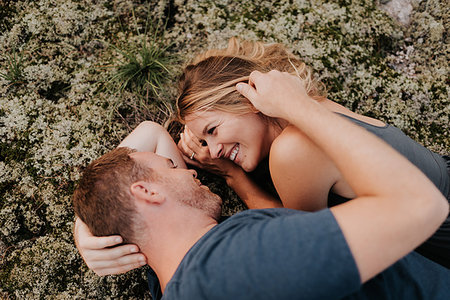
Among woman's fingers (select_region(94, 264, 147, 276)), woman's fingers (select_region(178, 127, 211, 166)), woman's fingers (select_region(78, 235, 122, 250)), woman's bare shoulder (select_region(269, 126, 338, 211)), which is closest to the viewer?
woman's bare shoulder (select_region(269, 126, 338, 211))

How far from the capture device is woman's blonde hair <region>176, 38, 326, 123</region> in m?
2.40

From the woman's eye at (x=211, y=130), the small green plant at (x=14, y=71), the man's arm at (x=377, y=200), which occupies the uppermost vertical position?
the man's arm at (x=377, y=200)

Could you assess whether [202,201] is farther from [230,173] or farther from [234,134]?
[230,173]

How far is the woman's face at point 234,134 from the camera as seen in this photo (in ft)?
7.79

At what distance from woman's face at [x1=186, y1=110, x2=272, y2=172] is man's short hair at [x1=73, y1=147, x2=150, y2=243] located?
0.62 meters

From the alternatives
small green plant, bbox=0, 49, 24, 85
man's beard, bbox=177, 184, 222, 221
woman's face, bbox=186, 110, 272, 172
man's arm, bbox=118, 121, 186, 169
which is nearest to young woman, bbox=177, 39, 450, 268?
woman's face, bbox=186, 110, 272, 172

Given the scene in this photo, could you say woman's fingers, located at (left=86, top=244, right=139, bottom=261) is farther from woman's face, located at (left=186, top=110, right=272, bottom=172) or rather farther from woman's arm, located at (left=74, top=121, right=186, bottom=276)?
woman's face, located at (left=186, top=110, right=272, bottom=172)

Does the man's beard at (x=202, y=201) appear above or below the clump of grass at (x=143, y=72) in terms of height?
below

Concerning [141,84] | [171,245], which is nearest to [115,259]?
[171,245]

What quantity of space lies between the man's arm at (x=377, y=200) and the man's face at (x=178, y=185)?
87 cm

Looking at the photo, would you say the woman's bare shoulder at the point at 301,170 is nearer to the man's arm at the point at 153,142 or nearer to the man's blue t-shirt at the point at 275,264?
the man's blue t-shirt at the point at 275,264

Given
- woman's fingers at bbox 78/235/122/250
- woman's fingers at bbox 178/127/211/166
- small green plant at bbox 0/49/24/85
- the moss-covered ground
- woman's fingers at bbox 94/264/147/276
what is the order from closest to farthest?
woman's fingers at bbox 78/235/122/250 → woman's fingers at bbox 94/264/147/276 → the moss-covered ground → woman's fingers at bbox 178/127/211/166 → small green plant at bbox 0/49/24/85

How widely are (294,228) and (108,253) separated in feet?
4.37

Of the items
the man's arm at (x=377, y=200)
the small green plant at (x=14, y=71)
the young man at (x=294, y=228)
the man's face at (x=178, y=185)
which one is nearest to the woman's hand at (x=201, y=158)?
the man's face at (x=178, y=185)
